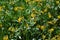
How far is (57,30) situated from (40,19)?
373 mm

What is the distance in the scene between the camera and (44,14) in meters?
4.28

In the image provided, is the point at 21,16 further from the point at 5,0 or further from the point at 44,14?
the point at 5,0

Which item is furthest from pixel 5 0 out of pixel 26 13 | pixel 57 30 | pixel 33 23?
pixel 57 30

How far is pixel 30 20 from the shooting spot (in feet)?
13.5

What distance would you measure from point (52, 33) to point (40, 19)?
342mm

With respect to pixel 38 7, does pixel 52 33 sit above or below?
below

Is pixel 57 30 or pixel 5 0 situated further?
pixel 5 0

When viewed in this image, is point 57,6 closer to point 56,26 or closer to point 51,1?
point 51,1

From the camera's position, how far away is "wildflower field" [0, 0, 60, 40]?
4.00 metres

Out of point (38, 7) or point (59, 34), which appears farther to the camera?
point (38, 7)

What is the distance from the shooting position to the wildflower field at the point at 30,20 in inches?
157

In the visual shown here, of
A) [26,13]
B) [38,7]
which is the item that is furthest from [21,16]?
[38,7]

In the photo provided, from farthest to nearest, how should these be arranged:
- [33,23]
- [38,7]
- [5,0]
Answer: [5,0] < [38,7] < [33,23]

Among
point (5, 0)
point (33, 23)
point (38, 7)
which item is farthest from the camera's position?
point (5, 0)
